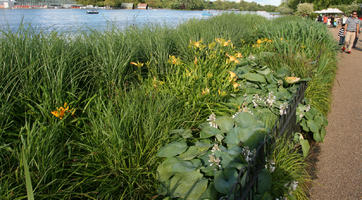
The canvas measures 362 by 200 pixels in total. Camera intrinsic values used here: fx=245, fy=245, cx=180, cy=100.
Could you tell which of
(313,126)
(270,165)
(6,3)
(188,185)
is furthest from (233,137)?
(6,3)

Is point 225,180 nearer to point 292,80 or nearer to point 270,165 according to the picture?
point 270,165

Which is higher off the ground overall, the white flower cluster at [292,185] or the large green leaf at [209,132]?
the large green leaf at [209,132]

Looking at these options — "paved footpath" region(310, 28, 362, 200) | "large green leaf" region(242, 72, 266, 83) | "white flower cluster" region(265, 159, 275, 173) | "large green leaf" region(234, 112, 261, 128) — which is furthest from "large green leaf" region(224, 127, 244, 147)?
"large green leaf" region(242, 72, 266, 83)

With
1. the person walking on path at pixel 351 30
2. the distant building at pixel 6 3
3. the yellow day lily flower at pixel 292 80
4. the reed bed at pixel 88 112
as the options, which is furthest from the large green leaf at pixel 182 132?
the person walking on path at pixel 351 30

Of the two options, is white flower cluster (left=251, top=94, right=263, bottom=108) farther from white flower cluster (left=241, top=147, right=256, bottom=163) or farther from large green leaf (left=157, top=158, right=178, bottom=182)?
large green leaf (left=157, top=158, right=178, bottom=182)

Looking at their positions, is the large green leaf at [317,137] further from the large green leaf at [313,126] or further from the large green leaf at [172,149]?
the large green leaf at [172,149]

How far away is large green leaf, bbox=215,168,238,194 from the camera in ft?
4.83

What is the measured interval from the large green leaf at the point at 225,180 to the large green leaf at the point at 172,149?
1.18ft

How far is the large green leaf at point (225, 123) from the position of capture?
2.18 metres

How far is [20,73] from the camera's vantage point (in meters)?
2.22

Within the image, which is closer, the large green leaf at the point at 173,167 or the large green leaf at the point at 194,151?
the large green leaf at the point at 173,167

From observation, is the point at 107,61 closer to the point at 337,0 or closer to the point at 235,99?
the point at 235,99

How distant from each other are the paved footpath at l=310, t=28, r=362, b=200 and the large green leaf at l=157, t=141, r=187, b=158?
121cm

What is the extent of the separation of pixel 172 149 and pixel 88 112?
90cm
